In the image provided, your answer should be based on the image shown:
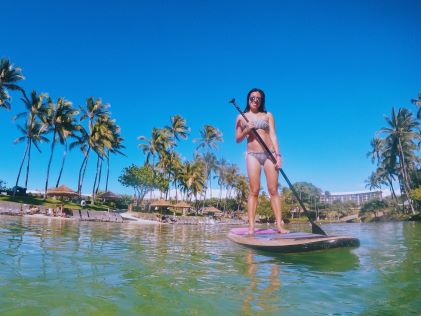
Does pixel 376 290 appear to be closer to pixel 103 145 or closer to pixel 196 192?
pixel 103 145

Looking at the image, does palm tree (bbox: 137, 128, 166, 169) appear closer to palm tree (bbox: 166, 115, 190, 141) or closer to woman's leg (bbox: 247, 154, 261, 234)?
palm tree (bbox: 166, 115, 190, 141)

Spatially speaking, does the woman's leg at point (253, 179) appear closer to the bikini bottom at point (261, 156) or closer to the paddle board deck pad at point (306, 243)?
the bikini bottom at point (261, 156)

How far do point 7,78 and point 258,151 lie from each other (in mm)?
36889

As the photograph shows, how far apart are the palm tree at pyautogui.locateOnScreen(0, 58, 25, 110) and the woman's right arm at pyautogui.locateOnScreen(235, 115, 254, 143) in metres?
34.7

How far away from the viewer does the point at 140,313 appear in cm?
189

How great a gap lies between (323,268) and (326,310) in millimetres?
1565

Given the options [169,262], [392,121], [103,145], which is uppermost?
[392,121]

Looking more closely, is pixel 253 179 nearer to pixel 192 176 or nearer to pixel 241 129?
pixel 241 129

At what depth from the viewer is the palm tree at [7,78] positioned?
33.0m

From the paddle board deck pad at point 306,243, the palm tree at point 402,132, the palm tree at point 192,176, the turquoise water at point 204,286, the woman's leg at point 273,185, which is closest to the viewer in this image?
the turquoise water at point 204,286

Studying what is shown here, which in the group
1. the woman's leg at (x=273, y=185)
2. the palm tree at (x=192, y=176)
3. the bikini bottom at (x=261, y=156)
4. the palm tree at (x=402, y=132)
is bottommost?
the woman's leg at (x=273, y=185)

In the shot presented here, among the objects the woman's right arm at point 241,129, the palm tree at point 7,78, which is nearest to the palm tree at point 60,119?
the palm tree at point 7,78

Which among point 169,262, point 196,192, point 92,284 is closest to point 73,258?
point 169,262

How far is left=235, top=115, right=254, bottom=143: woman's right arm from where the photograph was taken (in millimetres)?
5609
